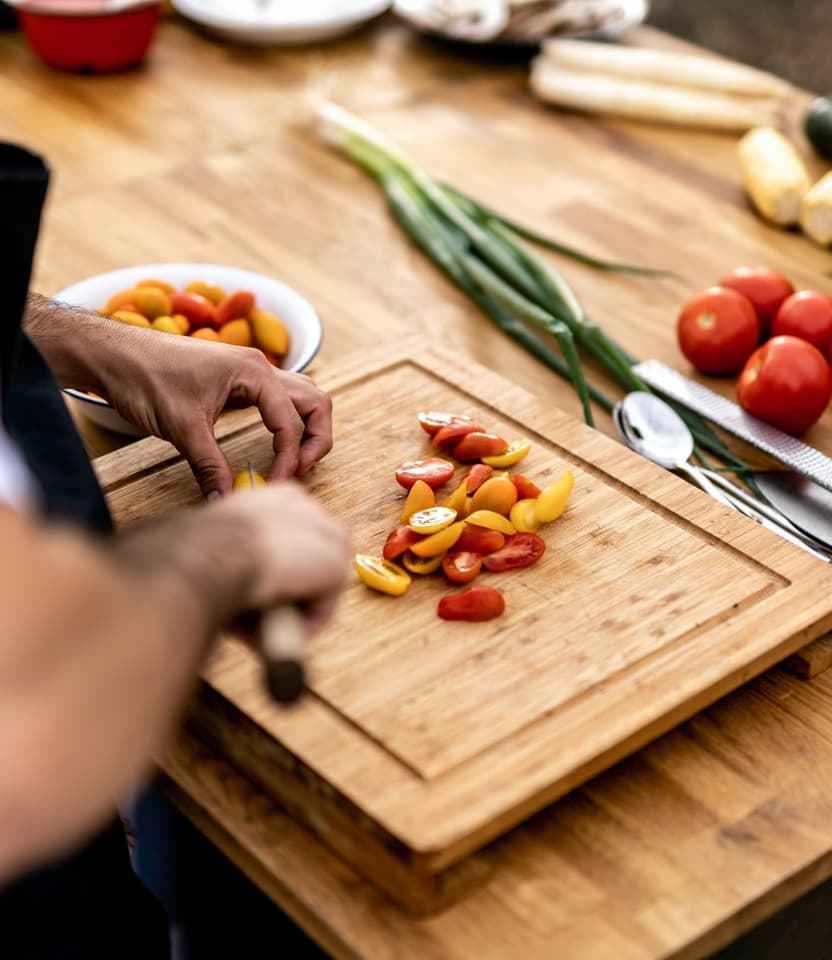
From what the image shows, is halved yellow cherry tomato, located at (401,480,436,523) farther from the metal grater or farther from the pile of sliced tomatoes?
the metal grater

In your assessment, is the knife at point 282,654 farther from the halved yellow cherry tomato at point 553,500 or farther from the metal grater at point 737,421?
the metal grater at point 737,421

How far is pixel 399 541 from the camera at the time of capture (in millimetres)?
1274

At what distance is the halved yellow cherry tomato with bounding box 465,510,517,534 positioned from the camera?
1.30 meters

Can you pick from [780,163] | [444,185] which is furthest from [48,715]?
[780,163]

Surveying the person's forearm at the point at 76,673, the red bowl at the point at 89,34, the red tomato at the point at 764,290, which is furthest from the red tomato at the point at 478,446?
the red bowl at the point at 89,34

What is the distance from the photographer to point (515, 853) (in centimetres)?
108

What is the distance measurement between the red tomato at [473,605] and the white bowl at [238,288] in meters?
0.47

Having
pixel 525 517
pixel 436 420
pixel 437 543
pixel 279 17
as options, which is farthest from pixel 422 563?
pixel 279 17

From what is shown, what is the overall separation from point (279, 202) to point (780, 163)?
2.70 ft

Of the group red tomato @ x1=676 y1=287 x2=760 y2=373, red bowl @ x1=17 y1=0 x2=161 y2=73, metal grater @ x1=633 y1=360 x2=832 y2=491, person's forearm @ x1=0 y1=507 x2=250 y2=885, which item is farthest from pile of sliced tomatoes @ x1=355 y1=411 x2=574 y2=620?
red bowl @ x1=17 y1=0 x2=161 y2=73

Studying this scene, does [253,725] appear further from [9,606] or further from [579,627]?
[9,606]

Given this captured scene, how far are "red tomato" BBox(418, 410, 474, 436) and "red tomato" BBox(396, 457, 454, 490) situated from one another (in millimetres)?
62

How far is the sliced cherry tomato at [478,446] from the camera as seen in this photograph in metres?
1.41

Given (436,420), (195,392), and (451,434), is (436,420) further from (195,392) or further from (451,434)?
(195,392)
